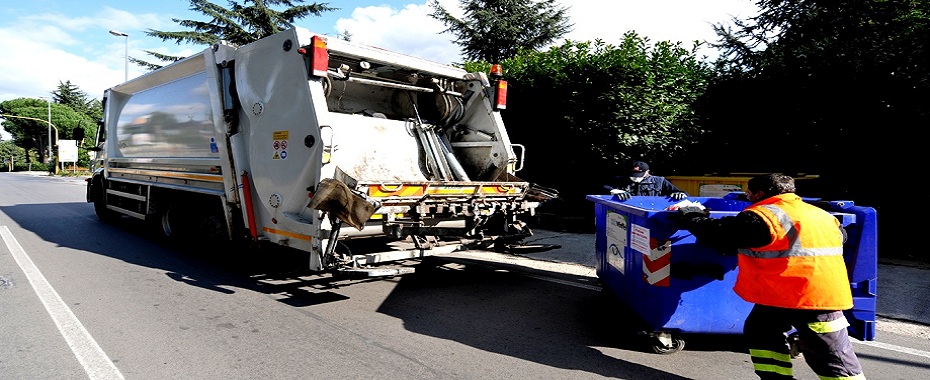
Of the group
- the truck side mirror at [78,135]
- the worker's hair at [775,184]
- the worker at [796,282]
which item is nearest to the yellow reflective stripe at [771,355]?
the worker at [796,282]

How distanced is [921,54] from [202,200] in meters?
8.39

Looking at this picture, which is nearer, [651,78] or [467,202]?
[467,202]

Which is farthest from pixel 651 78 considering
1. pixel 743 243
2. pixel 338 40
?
pixel 743 243

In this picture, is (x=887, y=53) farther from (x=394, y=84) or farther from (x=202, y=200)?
(x=202, y=200)

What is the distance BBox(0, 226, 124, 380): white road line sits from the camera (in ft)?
10.6

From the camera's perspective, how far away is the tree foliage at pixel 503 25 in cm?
1830

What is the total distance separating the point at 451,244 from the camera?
5371 mm

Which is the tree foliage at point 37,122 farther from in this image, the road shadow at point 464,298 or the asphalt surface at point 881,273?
the asphalt surface at point 881,273

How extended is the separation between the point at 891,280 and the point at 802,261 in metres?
4.22

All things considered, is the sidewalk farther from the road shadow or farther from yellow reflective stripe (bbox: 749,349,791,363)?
yellow reflective stripe (bbox: 749,349,791,363)

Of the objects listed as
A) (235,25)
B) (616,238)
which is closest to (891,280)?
(616,238)

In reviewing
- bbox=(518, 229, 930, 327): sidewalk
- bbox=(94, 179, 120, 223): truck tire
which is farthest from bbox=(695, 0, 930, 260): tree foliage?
bbox=(94, 179, 120, 223): truck tire

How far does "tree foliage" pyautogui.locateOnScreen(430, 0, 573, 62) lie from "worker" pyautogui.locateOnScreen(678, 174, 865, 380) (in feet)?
52.6

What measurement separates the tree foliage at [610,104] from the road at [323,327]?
2.86 metres
